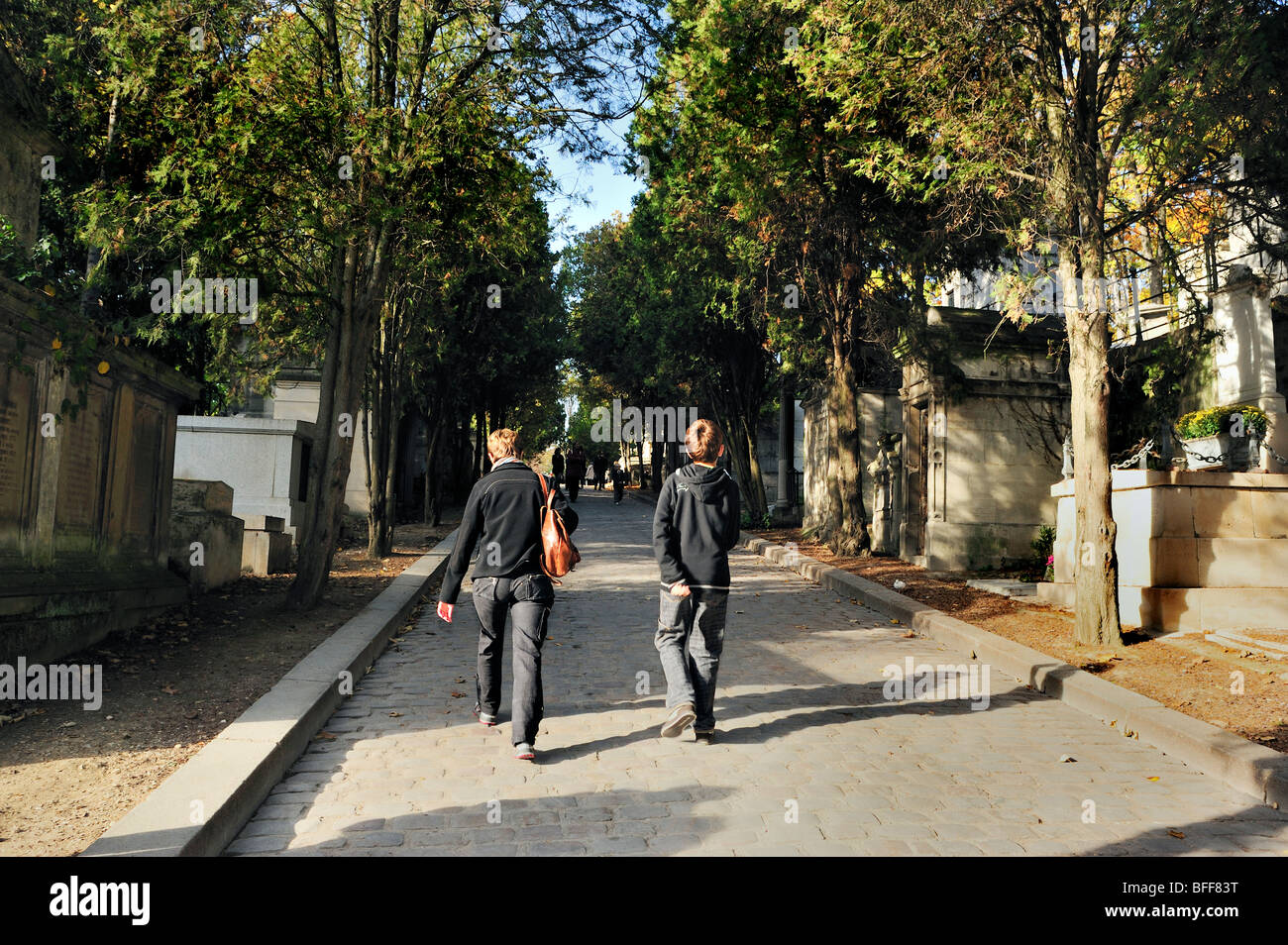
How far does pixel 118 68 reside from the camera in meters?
9.23

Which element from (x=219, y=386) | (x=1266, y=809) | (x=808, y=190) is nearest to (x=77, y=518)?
(x=1266, y=809)

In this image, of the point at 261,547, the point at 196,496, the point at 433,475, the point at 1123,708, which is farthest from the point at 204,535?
the point at 433,475

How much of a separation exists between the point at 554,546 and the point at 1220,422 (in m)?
8.80

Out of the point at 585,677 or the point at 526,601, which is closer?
the point at 526,601

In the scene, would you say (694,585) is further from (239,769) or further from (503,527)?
(239,769)

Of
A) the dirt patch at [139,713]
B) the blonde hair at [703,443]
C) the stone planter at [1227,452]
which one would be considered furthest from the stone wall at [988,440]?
the blonde hair at [703,443]

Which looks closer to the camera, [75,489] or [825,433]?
[75,489]

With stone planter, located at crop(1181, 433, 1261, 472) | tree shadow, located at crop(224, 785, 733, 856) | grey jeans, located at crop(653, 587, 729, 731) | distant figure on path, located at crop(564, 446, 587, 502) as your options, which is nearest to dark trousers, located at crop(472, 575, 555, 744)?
tree shadow, located at crop(224, 785, 733, 856)

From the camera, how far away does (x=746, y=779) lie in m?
5.47

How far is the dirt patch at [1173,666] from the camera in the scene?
6.65 m

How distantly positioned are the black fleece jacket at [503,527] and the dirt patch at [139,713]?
186cm

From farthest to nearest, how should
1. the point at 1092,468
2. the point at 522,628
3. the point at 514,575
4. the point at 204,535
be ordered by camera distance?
the point at 204,535
the point at 1092,468
the point at 514,575
the point at 522,628
